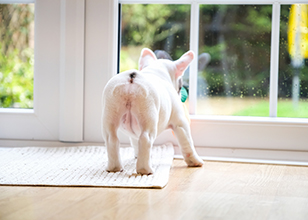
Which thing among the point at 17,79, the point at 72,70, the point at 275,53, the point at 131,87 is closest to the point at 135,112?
the point at 131,87

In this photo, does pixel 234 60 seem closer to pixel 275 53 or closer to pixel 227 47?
pixel 227 47

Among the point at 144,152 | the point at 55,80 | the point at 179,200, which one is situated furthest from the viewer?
the point at 55,80

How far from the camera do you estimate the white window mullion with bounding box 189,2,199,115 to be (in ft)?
7.00

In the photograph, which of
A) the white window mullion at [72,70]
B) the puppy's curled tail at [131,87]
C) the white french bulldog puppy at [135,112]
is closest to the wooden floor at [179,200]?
the white french bulldog puppy at [135,112]

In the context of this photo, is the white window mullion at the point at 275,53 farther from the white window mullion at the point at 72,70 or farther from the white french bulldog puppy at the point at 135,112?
the white window mullion at the point at 72,70

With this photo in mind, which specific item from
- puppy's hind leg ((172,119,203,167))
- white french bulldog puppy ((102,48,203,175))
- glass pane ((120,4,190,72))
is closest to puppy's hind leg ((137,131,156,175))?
white french bulldog puppy ((102,48,203,175))

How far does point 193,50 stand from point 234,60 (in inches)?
8.4

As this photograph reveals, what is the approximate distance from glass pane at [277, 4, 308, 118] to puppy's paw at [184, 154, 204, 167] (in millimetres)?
557

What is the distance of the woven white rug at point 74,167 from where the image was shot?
148 centimetres

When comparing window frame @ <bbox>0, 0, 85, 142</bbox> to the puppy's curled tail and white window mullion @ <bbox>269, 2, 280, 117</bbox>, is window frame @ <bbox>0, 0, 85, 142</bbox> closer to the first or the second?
the puppy's curled tail

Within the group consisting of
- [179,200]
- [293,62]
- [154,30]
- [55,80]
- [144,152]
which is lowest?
[179,200]

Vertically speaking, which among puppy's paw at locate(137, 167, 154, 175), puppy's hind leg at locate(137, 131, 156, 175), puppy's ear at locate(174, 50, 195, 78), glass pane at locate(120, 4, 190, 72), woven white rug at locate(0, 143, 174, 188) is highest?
glass pane at locate(120, 4, 190, 72)

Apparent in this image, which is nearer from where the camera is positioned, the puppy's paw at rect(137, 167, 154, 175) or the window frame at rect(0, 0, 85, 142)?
the puppy's paw at rect(137, 167, 154, 175)

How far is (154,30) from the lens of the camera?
2215 mm
